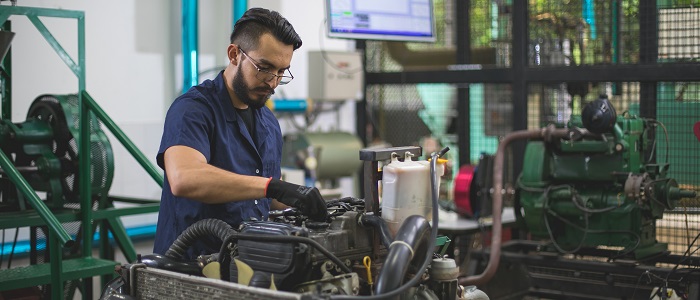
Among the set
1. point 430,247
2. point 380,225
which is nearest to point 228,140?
point 380,225

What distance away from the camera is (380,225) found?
242 centimetres

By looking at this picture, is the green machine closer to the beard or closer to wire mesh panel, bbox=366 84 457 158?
wire mesh panel, bbox=366 84 457 158

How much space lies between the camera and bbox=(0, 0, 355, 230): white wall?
5.13 m

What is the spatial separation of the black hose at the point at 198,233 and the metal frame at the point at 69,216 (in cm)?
135

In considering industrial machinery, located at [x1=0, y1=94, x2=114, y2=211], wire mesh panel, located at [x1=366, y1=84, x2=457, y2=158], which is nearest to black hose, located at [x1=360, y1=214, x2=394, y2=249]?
industrial machinery, located at [x1=0, y1=94, x2=114, y2=211]

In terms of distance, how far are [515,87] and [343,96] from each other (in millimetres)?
1342

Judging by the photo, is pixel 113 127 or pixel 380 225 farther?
pixel 113 127

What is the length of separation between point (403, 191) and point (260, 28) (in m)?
0.84

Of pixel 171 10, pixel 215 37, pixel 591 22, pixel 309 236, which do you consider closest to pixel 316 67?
pixel 215 37

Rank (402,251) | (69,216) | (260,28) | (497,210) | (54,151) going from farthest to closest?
(497,210) < (54,151) < (69,216) < (260,28) < (402,251)

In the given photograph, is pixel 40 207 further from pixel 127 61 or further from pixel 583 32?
pixel 583 32

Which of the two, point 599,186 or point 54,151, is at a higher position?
point 54,151

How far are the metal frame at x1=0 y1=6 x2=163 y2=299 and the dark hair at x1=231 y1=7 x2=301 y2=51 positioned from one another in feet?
4.39

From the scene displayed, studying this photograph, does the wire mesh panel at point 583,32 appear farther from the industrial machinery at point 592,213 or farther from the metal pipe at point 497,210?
the metal pipe at point 497,210
